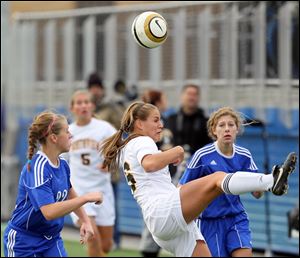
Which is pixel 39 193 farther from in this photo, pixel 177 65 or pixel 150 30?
pixel 177 65

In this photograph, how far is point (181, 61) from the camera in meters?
14.6

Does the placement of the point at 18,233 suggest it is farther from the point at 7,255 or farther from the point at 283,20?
the point at 283,20

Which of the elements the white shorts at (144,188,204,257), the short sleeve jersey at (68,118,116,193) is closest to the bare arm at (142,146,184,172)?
the white shorts at (144,188,204,257)

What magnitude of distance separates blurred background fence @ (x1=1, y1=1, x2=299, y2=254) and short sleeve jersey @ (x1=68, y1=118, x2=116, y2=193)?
2063 millimetres

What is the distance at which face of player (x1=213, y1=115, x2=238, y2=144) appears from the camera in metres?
9.01

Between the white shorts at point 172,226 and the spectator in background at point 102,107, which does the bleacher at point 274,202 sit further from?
the white shorts at point 172,226

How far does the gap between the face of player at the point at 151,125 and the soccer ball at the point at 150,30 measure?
1106mm

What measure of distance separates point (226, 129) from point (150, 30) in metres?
1.07

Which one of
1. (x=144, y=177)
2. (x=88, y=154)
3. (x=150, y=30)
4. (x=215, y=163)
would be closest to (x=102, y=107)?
(x=88, y=154)

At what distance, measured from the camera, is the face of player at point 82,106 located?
11.3 meters

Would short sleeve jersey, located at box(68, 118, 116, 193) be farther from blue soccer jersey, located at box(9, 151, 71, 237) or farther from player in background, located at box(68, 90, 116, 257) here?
blue soccer jersey, located at box(9, 151, 71, 237)

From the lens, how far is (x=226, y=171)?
9047mm

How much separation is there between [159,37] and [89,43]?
6972 millimetres

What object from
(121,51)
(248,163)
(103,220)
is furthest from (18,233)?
(121,51)
